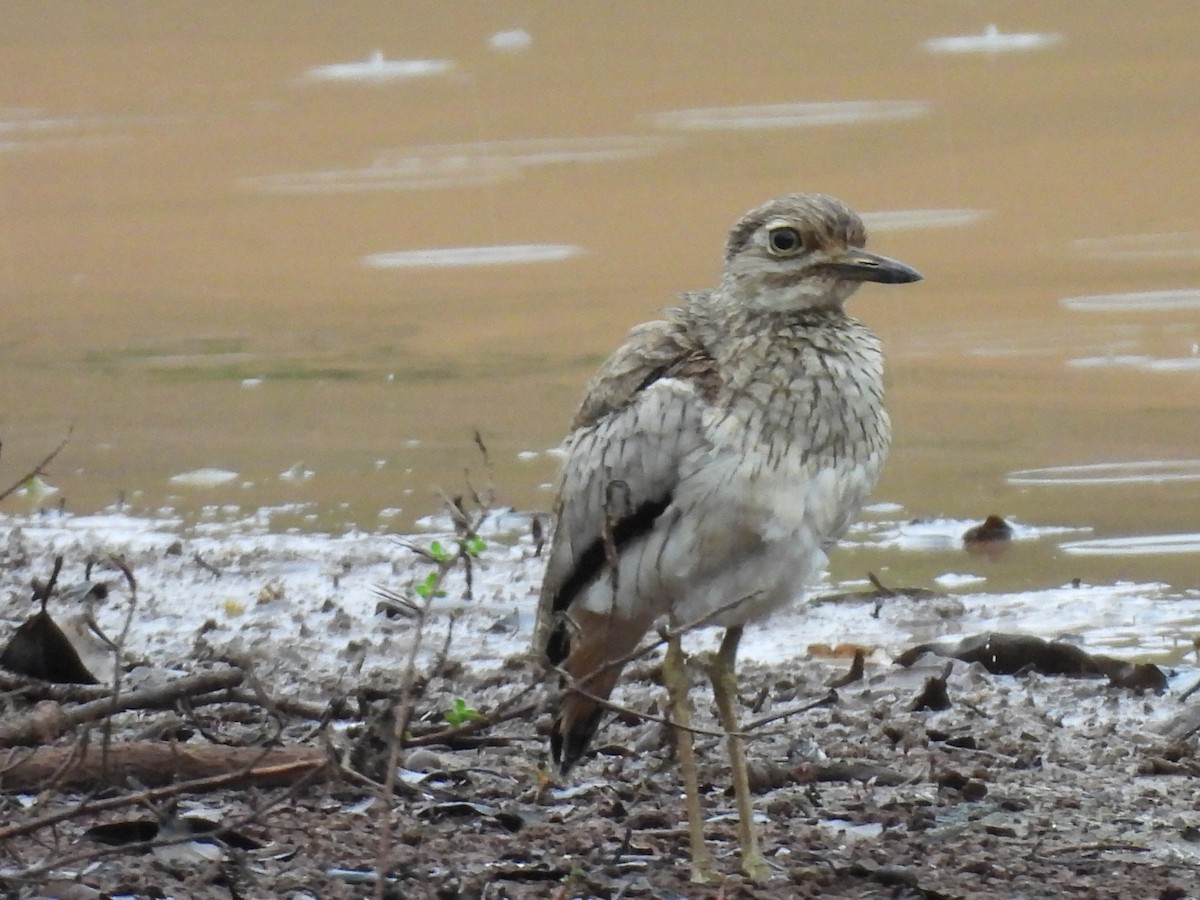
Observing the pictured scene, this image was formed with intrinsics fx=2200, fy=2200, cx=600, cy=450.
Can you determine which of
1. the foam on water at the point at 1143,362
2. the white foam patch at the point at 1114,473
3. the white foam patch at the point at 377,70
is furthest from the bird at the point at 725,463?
the white foam patch at the point at 377,70

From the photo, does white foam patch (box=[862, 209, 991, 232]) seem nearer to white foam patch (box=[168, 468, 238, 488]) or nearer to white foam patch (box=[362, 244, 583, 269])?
white foam patch (box=[362, 244, 583, 269])

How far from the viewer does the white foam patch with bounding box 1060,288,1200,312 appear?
28.5 feet

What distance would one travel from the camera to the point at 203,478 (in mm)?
7477

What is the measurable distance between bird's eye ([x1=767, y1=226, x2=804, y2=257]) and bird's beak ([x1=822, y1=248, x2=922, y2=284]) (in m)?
0.07

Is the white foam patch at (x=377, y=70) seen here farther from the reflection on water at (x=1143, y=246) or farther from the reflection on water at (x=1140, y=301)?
the reflection on water at (x=1140, y=301)

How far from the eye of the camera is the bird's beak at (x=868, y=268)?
4.42 metres

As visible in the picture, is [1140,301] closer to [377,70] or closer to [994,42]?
[994,42]

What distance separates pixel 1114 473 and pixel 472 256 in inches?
155

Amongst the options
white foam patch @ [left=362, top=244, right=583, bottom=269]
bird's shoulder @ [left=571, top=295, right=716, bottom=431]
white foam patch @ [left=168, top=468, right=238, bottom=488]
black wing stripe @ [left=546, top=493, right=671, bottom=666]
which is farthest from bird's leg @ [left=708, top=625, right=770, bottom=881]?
white foam patch @ [left=362, top=244, right=583, bottom=269]

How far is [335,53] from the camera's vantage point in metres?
14.5

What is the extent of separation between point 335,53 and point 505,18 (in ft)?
4.22

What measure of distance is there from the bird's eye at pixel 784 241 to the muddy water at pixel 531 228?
78.8 inches

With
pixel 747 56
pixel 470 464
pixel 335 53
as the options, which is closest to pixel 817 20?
pixel 747 56

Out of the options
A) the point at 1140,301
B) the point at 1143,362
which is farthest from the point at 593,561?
the point at 1140,301
